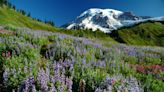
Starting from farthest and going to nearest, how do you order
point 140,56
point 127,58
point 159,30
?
1. point 159,30
2. point 140,56
3. point 127,58

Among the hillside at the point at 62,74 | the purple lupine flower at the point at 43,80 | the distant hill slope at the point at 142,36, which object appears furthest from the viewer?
the distant hill slope at the point at 142,36

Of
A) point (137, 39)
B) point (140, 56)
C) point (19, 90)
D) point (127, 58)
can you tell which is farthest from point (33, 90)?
point (137, 39)

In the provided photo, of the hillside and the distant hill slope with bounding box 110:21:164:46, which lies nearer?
the hillside

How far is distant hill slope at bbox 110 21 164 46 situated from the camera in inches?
6251

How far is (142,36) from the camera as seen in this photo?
565 feet

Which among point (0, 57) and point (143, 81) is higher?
point (0, 57)

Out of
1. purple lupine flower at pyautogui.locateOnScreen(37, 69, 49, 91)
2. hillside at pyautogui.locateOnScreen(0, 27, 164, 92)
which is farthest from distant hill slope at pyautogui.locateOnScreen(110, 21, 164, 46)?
purple lupine flower at pyautogui.locateOnScreen(37, 69, 49, 91)

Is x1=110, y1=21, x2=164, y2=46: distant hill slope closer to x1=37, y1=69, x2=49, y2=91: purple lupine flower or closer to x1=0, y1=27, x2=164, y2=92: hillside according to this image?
x1=0, y1=27, x2=164, y2=92: hillside

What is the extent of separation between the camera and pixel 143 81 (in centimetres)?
1212

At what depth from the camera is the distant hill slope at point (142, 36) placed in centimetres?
15879

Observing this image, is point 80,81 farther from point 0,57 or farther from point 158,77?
point 158,77

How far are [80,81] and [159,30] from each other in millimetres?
180566

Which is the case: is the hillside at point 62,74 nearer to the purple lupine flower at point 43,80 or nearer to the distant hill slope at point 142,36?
the purple lupine flower at point 43,80

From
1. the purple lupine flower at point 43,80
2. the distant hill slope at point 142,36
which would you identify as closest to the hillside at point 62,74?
the purple lupine flower at point 43,80
